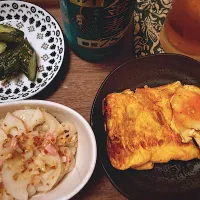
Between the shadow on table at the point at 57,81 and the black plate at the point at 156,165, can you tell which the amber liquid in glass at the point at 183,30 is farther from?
the shadow on table at the point at 57,81

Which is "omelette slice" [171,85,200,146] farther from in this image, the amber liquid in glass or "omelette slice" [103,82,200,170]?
the amber liquid in glass

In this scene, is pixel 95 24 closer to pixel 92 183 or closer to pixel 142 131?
pixel 142 131

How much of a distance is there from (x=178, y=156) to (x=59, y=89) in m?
0.53

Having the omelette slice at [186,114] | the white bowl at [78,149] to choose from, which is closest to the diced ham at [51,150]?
the white bowl at [78,149]

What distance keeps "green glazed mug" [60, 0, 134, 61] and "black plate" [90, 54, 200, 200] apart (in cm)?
11

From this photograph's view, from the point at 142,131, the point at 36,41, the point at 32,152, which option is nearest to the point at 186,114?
the point at 142,131

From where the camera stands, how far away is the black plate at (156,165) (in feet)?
3.24

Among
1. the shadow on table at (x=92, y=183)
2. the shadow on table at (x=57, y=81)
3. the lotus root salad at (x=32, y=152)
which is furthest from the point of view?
the shadow on table at (x=57, y=81)

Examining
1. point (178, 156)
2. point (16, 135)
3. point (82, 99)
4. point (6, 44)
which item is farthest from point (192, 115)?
point (6, 44)

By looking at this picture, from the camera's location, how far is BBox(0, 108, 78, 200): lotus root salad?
0.90m

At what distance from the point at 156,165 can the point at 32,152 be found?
1.43 ft

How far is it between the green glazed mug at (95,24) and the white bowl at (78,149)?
0.29m

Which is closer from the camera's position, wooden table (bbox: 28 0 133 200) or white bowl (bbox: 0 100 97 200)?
white bowl (bbox: 0 100 97 200)

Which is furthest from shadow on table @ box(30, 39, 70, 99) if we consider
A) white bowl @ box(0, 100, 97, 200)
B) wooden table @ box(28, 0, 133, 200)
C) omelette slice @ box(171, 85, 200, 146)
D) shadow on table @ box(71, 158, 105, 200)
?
omelette slice @ box(171, 85, 200, 146)
